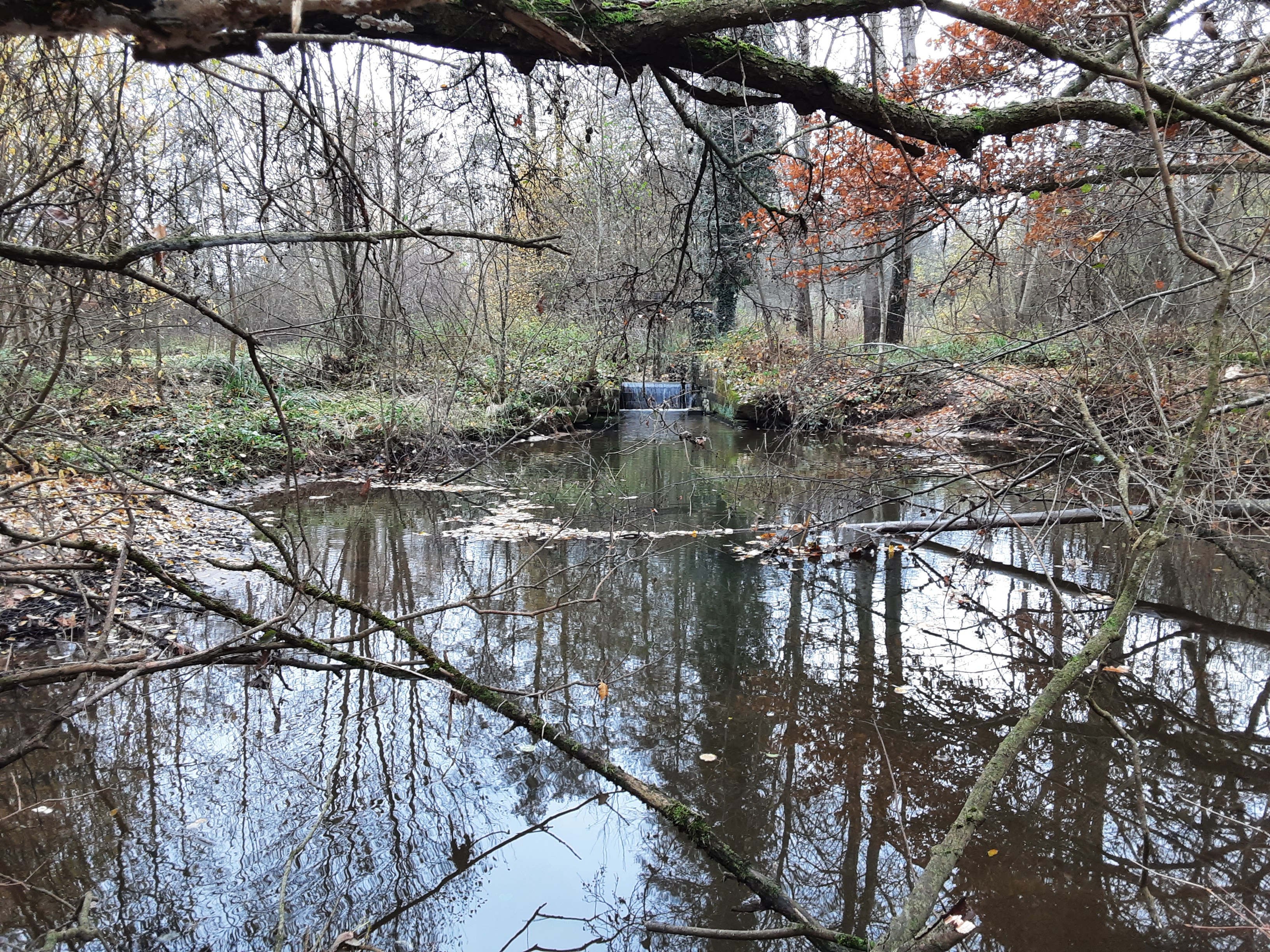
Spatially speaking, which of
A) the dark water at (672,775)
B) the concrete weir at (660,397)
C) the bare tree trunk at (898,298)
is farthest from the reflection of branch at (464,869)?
the concrete weir at (660,397)

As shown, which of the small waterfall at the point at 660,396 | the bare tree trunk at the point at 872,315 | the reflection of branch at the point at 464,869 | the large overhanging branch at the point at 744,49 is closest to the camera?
the reflection of branch at the point at 464,869

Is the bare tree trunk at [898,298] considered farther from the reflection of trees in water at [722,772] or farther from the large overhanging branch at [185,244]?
the large overhanging branch at [185,244]

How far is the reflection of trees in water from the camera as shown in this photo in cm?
265

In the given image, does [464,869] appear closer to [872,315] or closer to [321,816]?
[321,816]

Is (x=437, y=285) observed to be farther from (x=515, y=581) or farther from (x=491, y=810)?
(x=491, y=810)

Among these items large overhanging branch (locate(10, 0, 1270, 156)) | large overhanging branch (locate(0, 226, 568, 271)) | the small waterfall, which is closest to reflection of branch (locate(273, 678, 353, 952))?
large overhanging branch (locate(0, 226, 568, 271))

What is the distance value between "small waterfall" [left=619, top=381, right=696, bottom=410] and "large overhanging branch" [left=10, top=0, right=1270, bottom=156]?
546 inches

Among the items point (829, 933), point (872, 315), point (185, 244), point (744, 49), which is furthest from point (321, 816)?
point (872, 315)

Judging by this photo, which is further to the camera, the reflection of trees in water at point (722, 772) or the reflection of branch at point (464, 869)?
the reflection of trees in water at point (722, 772)

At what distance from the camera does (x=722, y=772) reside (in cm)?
341

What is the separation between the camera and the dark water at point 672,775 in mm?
2590

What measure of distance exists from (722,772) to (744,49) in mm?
3563

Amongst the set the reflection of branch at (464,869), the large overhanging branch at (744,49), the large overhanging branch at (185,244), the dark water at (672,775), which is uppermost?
the large overhanging branch at (744,49)

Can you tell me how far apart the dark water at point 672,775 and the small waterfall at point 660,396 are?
41.9 ft
